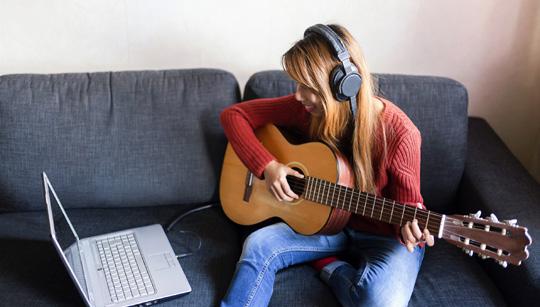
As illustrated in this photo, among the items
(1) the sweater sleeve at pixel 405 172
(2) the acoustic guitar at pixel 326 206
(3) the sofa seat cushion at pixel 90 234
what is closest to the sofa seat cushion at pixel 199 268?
(3) the sofa seat cushion at pixel 90 234

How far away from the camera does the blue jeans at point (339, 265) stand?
138 centimetres

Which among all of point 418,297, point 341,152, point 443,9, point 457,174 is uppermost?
point 443,9

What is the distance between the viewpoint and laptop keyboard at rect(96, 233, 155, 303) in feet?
4.59

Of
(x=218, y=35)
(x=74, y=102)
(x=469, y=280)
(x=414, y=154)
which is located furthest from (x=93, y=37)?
(x=469, y=280)

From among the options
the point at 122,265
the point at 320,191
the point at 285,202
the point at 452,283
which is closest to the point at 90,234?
the point at 122,265

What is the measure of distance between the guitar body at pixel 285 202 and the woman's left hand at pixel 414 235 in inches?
7.8

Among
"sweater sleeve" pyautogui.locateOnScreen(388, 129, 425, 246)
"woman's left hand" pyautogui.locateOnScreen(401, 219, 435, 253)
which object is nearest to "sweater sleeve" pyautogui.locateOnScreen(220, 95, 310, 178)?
"sweater sleeve" pyautogui.locateOnScreen(388, 129, 425, 246)

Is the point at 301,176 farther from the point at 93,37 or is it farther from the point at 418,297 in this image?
the point at 93,37

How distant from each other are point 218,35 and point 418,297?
1.09m

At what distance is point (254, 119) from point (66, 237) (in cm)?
67

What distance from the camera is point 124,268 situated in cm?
148

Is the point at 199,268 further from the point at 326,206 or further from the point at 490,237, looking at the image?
the point at 490,237

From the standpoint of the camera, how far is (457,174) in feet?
5.67

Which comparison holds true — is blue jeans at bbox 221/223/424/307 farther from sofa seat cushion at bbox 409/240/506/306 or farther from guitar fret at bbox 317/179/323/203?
guitar fret at bbox 317/179/323/203
